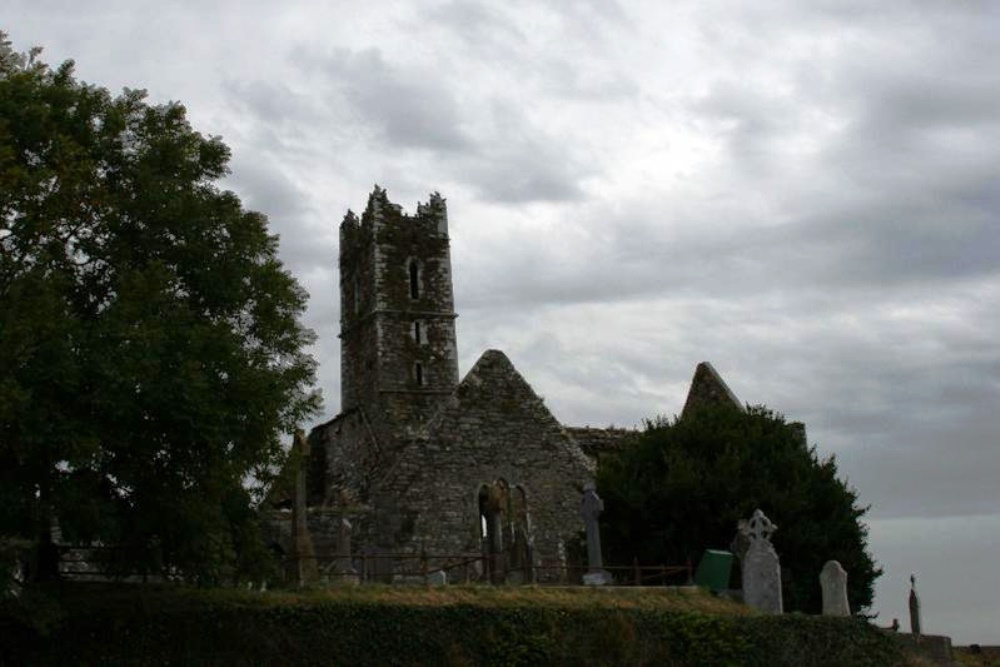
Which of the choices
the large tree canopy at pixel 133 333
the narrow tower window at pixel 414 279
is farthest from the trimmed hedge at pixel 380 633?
the narrow tower window at pixel 414 279

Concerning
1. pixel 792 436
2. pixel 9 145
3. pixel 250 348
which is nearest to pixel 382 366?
pixel 792 436

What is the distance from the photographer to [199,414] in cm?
1895

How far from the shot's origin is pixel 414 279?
47.4 metres

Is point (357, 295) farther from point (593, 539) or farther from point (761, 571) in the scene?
point (761, 571)

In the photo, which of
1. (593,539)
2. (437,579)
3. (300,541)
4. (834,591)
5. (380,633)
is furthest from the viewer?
(593,539)

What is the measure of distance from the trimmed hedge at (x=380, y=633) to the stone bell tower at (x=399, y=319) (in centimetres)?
2250

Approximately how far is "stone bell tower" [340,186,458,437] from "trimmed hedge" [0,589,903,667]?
22.5 metres

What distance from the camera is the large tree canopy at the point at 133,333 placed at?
59.3 feet

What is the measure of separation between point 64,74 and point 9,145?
2929 mm

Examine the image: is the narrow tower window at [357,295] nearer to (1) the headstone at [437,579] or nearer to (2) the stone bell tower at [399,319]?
(2) the stone bell tower at [399,319]

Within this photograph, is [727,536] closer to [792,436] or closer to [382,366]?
[792,436]

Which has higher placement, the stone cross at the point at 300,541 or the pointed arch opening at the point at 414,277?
the pointed arch opening at the point at 414,277

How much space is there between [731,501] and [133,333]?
16576mm

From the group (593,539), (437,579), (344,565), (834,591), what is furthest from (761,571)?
(344,565)
